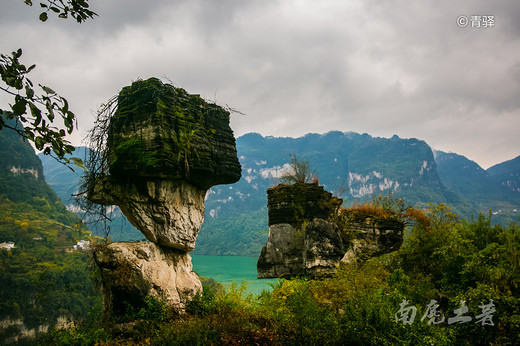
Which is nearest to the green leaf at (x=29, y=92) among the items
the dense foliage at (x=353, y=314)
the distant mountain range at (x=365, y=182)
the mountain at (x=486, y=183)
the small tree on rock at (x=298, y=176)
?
the dense foliage at (x=353, y=314)

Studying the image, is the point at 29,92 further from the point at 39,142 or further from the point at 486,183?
the point at 486,183

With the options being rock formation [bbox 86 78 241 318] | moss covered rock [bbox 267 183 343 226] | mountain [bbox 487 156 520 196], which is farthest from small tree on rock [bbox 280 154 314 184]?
mountain [bbox 487 156 520 196]

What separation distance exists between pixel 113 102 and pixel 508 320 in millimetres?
9481

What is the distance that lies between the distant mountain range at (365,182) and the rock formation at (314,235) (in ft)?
264

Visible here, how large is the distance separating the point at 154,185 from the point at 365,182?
162m

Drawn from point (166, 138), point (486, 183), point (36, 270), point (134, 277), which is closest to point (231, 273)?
point (36, 270)

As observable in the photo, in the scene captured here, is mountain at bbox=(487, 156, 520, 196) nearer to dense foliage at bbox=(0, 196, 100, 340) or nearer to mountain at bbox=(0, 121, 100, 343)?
dense foliage at bbox=(0, 196, 100, 340)

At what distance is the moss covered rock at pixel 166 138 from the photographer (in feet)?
20.9

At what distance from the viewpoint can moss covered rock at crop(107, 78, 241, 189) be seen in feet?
20.9

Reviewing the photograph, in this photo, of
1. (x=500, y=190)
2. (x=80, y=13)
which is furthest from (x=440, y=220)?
(x=500, y=190)

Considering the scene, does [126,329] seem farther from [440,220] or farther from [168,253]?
[440,220]

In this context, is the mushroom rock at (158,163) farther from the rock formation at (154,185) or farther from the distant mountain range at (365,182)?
the distant mountain range at (365,182)

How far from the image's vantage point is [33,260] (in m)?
42.2

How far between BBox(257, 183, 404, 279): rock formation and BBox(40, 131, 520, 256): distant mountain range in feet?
264
